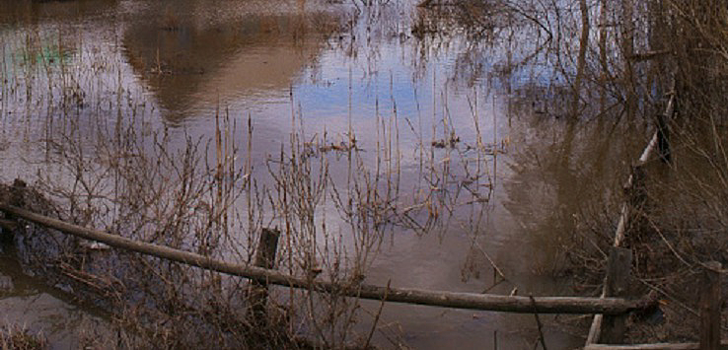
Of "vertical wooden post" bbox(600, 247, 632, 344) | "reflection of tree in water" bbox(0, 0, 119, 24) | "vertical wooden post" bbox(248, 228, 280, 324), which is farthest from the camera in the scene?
"reflection of tree in water" bbox(0, 0, 119, 24)

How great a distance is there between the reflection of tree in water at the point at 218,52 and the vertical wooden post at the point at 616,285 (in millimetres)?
8233

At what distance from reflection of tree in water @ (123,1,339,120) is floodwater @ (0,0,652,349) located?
0.19 ft

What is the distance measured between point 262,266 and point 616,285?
2149 mm

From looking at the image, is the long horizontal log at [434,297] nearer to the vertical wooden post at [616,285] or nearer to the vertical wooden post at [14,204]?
the vertical wooden post at [616,285]

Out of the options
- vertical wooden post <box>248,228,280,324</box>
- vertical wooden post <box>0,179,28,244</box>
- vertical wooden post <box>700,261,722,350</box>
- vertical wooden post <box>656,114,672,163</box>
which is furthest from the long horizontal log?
vertical wooden post <box>656,114,672,163</box>

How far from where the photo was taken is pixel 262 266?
530 centimetres

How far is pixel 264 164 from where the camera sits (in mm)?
9914

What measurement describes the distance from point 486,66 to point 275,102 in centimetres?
498

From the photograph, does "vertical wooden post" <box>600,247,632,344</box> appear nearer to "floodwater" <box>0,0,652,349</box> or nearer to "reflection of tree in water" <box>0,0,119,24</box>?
"floodwater" <box>0,0,652,349</box>

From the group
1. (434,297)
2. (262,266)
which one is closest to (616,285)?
(434,297)

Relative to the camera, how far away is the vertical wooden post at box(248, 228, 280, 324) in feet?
17.0

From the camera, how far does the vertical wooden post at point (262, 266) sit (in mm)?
5195

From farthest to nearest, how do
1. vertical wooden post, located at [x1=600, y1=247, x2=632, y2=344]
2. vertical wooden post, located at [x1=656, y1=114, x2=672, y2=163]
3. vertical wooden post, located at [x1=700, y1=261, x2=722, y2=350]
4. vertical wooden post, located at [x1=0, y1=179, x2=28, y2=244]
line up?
vertical wooden post, located at [x1=656, y1=114, x2=672, y2=163] < vertical wooden post, located at [x1=0, y1=179, x2=28, y2=244] < vertical wooden post, located at [x1=600, y1=247, x2=632, y2=344] < vertical wooden post, located at [x1=700, y1=261, x2=722, y2=350]

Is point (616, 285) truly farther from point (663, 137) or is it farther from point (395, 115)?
point (395, 115)
